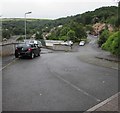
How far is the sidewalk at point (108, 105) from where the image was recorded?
8297 millimetres

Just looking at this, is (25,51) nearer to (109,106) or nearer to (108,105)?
(108,105)

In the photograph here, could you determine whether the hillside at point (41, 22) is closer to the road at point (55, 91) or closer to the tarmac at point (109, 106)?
the road at point (55, 91)

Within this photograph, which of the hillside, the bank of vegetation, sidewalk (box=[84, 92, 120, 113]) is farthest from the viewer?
the hillside

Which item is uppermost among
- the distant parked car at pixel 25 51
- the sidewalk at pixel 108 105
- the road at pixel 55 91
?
the sidewalk at pixel 108 105

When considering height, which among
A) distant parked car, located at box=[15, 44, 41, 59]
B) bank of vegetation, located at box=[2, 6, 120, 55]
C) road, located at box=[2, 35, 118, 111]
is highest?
road, located at box=[2, 35, 118, 111]

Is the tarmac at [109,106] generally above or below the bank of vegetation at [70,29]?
above

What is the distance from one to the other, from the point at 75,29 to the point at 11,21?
1606 inches

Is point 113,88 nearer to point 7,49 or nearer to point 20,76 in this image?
point 20,76

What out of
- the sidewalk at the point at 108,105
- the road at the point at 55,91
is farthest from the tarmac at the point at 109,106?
the road at the point at 55,91

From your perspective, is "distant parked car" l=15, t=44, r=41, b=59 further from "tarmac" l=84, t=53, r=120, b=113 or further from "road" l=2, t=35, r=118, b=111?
"tarmac" l=84, t=53, r=120, b=113

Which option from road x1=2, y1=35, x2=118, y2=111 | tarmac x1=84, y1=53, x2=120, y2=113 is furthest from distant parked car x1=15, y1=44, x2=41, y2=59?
tarmac x1=84, y1=53, x2=120, y2=113

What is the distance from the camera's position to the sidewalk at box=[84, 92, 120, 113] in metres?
8.30

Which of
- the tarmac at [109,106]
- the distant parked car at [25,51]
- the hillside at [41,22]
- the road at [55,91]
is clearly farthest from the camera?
the hillside at [41,22]

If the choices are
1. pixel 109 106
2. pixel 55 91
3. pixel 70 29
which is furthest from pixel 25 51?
pixel 70 29
